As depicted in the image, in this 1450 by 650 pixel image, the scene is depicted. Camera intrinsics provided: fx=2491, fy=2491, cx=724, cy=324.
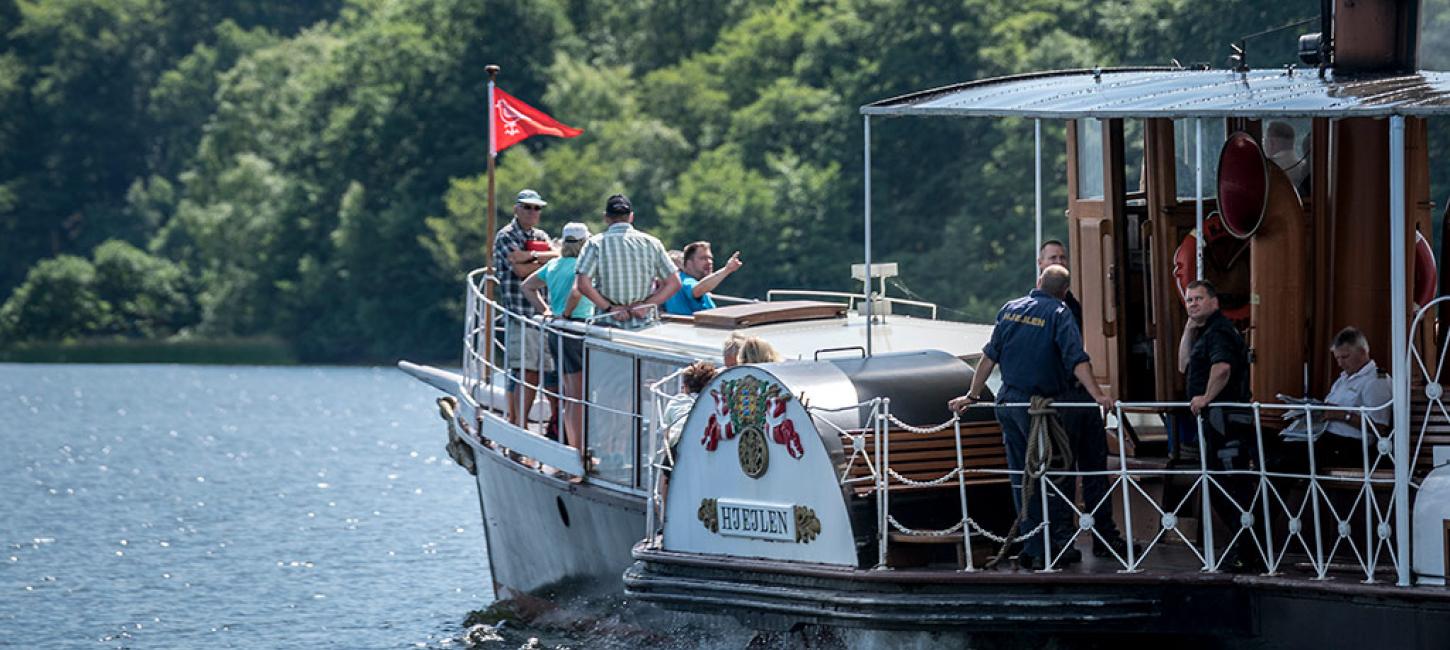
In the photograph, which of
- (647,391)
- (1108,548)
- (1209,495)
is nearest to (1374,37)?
(1209,495)

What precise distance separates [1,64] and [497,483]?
292ft

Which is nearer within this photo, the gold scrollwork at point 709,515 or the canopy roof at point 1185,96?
the canopy roof at point 1185,96

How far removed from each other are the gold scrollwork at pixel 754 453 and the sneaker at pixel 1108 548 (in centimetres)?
164

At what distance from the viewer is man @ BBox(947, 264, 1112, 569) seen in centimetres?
1139

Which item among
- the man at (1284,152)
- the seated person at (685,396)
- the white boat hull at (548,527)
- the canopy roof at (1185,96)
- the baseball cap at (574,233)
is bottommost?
the white boat hull at (548,527)

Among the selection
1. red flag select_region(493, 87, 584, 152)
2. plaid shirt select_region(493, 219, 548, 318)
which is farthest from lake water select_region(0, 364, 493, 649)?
red flag select_region(493, 87, 584, 152)

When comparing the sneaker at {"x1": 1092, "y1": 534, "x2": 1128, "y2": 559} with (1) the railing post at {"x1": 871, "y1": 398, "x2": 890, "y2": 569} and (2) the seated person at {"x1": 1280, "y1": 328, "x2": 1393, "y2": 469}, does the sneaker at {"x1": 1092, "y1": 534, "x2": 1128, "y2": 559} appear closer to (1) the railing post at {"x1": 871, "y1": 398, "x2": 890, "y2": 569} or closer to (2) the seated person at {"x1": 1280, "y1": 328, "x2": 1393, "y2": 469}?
(2) the seated person at {"x1": 1280, "y1": 328, "x2": 1393, "y2": 469}

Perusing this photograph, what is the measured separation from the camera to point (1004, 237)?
5612cm

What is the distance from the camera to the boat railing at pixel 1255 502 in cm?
1087

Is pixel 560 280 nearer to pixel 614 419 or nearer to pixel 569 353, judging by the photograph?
pixel 569 353

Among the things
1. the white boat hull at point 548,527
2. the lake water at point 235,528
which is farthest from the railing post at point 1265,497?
the lake water at point 235,528

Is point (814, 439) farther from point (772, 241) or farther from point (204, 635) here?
point (772, 241)

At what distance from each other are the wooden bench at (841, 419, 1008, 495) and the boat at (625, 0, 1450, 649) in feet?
0.05

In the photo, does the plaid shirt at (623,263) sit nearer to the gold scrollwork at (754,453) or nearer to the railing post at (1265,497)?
the gold scrollwork at (754,453)
